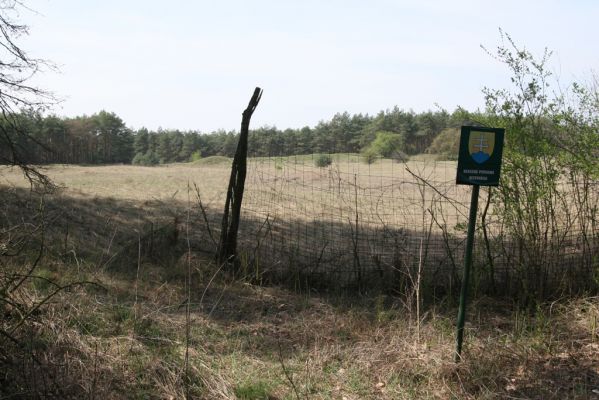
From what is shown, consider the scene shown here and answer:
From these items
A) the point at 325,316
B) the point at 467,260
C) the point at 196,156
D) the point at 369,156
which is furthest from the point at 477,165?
the point at 196,156

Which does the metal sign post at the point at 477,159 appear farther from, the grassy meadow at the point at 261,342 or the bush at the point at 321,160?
the bush at the point at 321,160

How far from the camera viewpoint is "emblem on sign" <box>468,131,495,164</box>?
174 inches

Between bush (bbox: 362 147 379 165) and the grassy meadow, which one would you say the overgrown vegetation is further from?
bush (bbox: 362 147 379 165)

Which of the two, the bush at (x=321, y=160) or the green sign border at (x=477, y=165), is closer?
the green sign border at (x=477, y=165)

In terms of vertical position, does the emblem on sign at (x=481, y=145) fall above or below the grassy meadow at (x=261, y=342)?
above

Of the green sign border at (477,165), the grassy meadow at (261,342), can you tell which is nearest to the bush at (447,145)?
the grassy meadow at (261,342)

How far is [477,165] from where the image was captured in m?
4.46

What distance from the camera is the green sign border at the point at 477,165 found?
441 cm

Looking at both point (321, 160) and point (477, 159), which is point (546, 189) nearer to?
point (477, 159)

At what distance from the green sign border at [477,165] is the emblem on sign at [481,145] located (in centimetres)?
2

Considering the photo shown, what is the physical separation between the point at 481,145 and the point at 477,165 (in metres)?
0.16

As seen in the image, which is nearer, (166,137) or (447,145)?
(447,145)

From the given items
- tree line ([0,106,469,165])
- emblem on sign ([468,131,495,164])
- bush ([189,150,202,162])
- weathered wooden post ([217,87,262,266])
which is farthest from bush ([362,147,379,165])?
bush ([189,150,202,162])

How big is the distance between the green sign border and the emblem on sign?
0.9 inches
